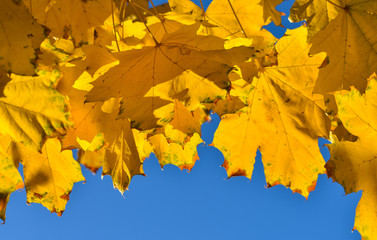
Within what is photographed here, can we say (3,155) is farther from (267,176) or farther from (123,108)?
(267,176)

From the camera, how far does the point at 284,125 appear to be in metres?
1.21

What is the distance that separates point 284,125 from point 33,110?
0.78m

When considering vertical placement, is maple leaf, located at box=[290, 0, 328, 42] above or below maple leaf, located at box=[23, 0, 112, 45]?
above

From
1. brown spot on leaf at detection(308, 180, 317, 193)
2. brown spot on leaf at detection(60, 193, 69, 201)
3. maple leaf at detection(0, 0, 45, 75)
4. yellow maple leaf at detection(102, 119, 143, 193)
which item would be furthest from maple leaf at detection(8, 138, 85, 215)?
brown spot on leaf at detection(308, 180, 317, 193)

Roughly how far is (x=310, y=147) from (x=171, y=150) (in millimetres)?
453

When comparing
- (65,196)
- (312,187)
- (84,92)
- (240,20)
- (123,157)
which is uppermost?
(240,20)

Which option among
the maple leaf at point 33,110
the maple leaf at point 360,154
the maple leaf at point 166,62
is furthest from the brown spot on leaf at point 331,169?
the maple leaf at point 33,110

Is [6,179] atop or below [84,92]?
below

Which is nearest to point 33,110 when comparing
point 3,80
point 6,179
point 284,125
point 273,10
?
point 3,80

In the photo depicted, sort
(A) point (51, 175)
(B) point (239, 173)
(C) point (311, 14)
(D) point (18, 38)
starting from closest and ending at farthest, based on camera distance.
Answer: (D) point (18, 38) → (C) point (311, 14) → (A) point (51, 175) → (B) point (239, 173)

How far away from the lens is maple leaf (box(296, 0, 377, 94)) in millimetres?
944

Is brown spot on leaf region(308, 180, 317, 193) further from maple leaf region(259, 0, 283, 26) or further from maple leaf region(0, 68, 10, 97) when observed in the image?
maple leaf region(0, 68, 10, 97)

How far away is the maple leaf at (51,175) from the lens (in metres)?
1.06

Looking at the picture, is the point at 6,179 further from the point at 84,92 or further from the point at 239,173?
the point at 239,173
